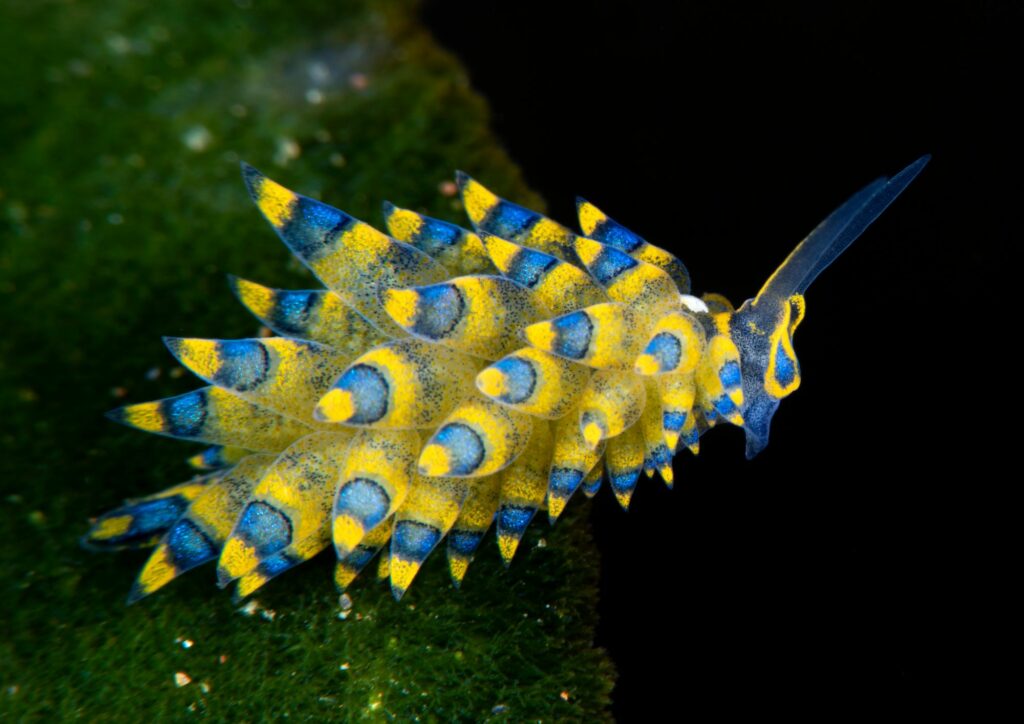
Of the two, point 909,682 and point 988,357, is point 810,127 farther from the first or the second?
point 909,682

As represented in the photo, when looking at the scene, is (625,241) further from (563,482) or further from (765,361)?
(563,482)

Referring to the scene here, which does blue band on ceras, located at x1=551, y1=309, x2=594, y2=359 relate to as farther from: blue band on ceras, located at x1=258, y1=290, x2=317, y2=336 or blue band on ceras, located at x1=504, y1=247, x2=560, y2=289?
blue band on ceras, located at x1=258, y1=290, x2=317, y2=336

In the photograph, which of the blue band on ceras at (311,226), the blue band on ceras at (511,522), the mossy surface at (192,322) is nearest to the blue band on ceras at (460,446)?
the blue band on ceras at (511,522)

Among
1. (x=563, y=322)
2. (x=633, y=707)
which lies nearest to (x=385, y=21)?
(x=563, y=322)

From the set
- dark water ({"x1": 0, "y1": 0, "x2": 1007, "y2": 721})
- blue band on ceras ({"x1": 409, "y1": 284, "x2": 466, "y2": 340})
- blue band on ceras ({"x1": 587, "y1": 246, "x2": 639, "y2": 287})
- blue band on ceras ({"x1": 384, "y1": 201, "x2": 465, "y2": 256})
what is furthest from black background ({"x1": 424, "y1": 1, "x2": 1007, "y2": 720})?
blue band on ceras ({"x1": 409, "y1": 284, "x2": 466, "y2": 340})

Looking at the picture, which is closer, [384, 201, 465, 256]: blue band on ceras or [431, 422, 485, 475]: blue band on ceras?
[431, 422, 485, 475]: blue band on ceras
